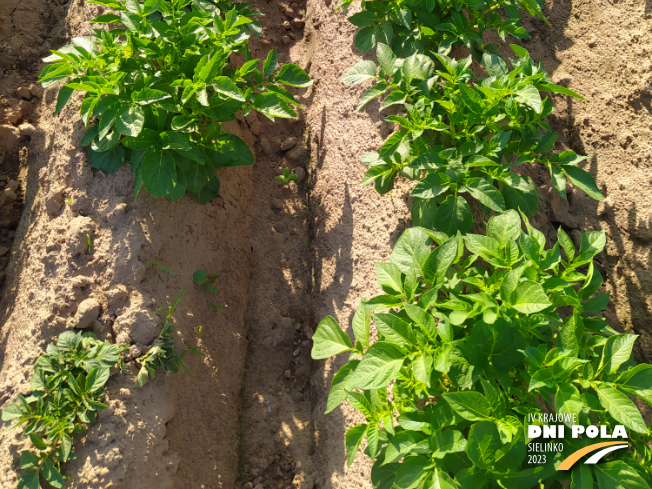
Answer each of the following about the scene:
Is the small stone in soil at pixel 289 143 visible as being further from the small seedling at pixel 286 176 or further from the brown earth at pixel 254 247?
the small seedling at pixel 286 176

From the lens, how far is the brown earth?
203cm

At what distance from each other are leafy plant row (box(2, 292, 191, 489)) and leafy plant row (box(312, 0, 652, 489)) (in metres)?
0.91

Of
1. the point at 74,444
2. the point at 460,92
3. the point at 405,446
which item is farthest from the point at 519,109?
the point at 74,444

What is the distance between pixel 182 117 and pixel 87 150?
659mm

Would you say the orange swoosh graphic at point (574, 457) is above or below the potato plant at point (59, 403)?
above

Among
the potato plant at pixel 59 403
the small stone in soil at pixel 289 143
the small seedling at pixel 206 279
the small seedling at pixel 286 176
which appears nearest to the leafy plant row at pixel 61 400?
the potato plant at pixel 59 403

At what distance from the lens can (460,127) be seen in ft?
6.76

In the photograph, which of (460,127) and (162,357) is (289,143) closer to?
(460,127)

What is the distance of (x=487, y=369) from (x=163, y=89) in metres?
1.75

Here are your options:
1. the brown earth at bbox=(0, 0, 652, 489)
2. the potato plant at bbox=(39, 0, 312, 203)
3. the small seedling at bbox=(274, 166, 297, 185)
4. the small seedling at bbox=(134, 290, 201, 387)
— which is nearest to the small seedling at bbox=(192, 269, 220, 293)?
the brown earth at bbox=(0, 0, 652, 489)

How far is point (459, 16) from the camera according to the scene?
2176mm

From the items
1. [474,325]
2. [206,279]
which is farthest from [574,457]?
[206,279]

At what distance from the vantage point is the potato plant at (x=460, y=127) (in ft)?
6.03

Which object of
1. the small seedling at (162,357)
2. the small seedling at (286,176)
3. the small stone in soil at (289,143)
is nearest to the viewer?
the small seedling at (162,357)
